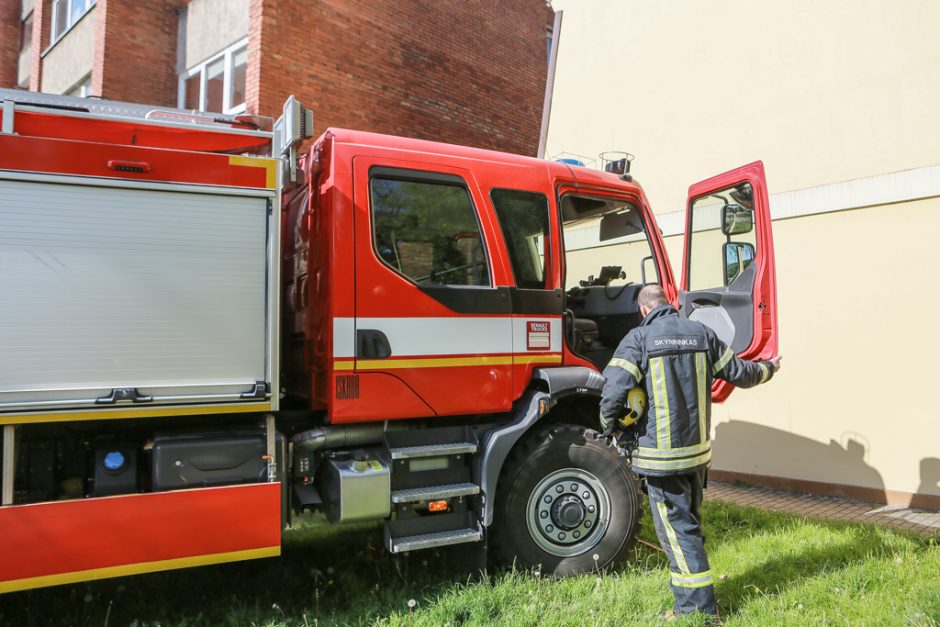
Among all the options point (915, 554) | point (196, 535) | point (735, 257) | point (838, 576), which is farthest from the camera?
point (735, 257)

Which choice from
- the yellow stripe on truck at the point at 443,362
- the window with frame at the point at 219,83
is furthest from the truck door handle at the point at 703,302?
the window with frame at the point at 219,83

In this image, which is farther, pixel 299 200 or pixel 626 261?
pixel 626 261

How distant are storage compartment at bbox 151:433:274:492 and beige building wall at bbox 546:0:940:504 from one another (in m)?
2.55

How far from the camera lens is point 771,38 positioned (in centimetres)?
677

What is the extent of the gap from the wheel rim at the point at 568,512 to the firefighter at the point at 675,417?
0.54 meters

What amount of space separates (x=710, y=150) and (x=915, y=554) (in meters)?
4.40

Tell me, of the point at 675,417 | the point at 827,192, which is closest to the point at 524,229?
the point at 675,417

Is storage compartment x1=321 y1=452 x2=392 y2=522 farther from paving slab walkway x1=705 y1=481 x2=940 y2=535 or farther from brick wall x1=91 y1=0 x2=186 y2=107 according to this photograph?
brick wall x1=91 y1=0 x2=186 y2=107

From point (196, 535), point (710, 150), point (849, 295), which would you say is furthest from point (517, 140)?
point (196, 535)

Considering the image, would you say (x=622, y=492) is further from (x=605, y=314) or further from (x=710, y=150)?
(x=710, y=150)

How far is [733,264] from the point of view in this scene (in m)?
4.67

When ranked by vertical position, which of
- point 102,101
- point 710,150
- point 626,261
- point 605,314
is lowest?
point 605,314

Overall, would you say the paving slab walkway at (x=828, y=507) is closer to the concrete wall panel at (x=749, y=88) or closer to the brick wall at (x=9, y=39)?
the concrete wall panel at (x=749, y=88)

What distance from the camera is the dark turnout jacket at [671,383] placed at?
11.4ft
